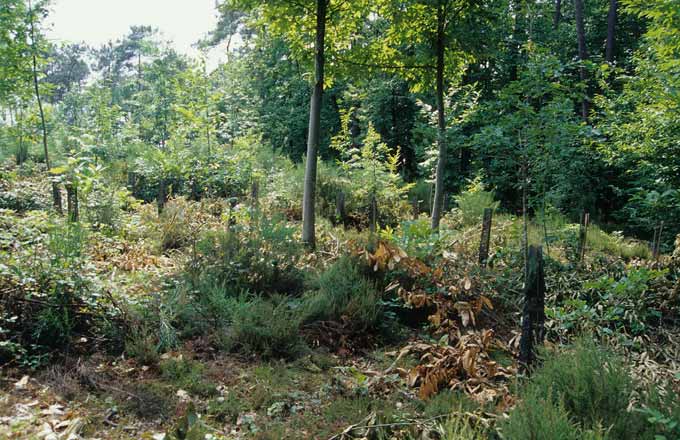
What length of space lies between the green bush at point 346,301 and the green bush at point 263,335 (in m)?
0.40

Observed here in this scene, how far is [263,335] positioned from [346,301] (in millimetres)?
1052

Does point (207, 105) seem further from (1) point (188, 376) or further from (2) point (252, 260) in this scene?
(1) point (188, 376)

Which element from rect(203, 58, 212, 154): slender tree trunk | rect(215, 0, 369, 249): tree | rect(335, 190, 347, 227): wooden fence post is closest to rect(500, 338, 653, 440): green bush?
rect(215, 0, 369, 249): tree

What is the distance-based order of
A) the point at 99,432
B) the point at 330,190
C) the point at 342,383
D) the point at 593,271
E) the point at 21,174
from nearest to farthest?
the point at 99,432 → the point at 342,383 → the point at 593,271 → the point at 330,190 → the point at 21,174

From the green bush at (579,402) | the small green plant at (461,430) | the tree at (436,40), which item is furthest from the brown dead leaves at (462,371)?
the tree at (436,40)

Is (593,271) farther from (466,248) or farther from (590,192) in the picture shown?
(590,192)

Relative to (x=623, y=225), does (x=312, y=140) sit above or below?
above

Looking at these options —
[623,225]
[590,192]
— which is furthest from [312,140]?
[623,225]

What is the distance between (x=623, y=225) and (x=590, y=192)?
1461 mm

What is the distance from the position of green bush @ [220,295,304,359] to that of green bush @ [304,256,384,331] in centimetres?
40

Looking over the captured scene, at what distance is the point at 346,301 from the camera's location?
505 cm

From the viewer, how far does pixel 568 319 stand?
4523 mm

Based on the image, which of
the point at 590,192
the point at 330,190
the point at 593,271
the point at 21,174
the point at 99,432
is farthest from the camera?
the point at 21,174

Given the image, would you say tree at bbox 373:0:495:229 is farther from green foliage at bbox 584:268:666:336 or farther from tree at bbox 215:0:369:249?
green foliage at bbox 584:268:666:336
